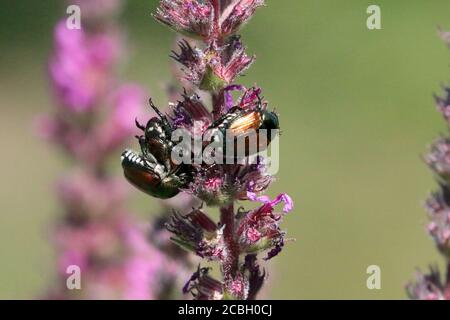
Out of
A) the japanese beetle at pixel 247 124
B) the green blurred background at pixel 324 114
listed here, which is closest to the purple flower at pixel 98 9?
the japanese beetle at pixel 247 124

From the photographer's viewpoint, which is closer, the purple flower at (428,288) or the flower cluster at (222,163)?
the flower cluster at (222,163)

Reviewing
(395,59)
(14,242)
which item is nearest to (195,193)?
(14,242)

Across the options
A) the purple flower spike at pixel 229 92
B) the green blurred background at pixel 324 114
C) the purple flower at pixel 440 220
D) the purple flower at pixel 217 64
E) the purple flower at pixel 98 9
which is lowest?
the purple flower at pixel 440 220

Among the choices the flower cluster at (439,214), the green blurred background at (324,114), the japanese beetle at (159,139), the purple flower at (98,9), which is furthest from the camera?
the green blurred background at (324,114)

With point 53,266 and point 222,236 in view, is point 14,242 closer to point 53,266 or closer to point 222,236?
point 53,266

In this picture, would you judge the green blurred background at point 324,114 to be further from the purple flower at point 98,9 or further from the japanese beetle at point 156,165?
the japanese beetle at point 156,165

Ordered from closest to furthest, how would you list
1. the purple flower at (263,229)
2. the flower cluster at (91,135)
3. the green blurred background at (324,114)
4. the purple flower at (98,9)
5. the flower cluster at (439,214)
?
1. the purple flower at (263,229)
2. the flower cluster at (439,214)
3. the flower cluster at (91,135)
4. the purple flower at (98,9)
5. the green blurred background at (324,114)

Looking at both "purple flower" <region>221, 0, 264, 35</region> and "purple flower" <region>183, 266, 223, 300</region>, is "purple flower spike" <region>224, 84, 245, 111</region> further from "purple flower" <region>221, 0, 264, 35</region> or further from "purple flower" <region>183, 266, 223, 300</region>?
"purple flower" <region>183, 266, 223, 300</region>

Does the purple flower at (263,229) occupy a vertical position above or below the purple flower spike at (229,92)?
below
